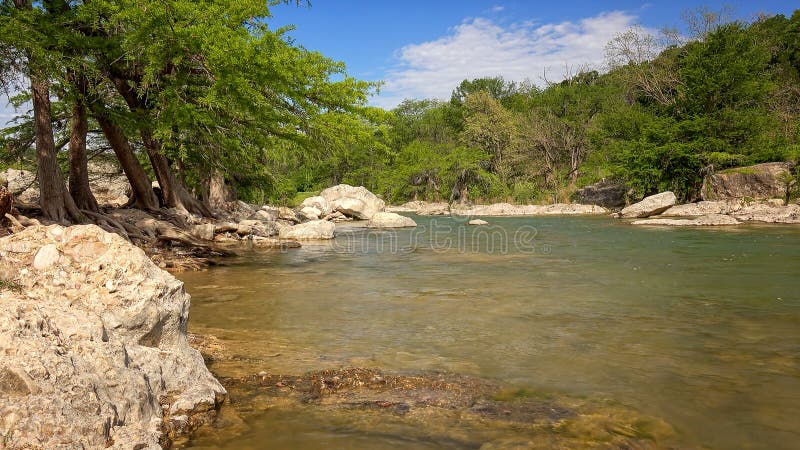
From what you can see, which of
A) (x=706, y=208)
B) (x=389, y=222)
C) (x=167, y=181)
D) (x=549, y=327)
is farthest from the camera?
(x=706, y=208)

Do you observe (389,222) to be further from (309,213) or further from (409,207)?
(409,207)

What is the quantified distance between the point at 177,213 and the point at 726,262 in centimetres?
1628

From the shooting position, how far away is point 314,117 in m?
12.4

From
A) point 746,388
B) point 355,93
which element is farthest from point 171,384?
point 355,93

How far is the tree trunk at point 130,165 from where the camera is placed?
14875mm

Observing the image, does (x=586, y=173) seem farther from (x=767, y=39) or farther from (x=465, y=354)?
(x=465, y=354)

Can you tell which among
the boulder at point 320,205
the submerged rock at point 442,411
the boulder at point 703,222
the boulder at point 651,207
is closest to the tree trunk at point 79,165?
the submerged rock at point 442,411

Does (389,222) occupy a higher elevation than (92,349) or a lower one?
higher

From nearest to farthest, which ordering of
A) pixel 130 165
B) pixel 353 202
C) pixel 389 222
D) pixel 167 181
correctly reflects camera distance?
pixel 130 165 < pixel 167 181 < pixel 389 222 < pixel 353 202

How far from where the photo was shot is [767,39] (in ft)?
135

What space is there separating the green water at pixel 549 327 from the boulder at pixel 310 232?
6.66 meters

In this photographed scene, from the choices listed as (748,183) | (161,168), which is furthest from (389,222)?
(748,183)

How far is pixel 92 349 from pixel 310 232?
17.8m

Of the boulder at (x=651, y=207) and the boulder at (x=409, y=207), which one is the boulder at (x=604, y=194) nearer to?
the boulder at (x=651, y=207)
